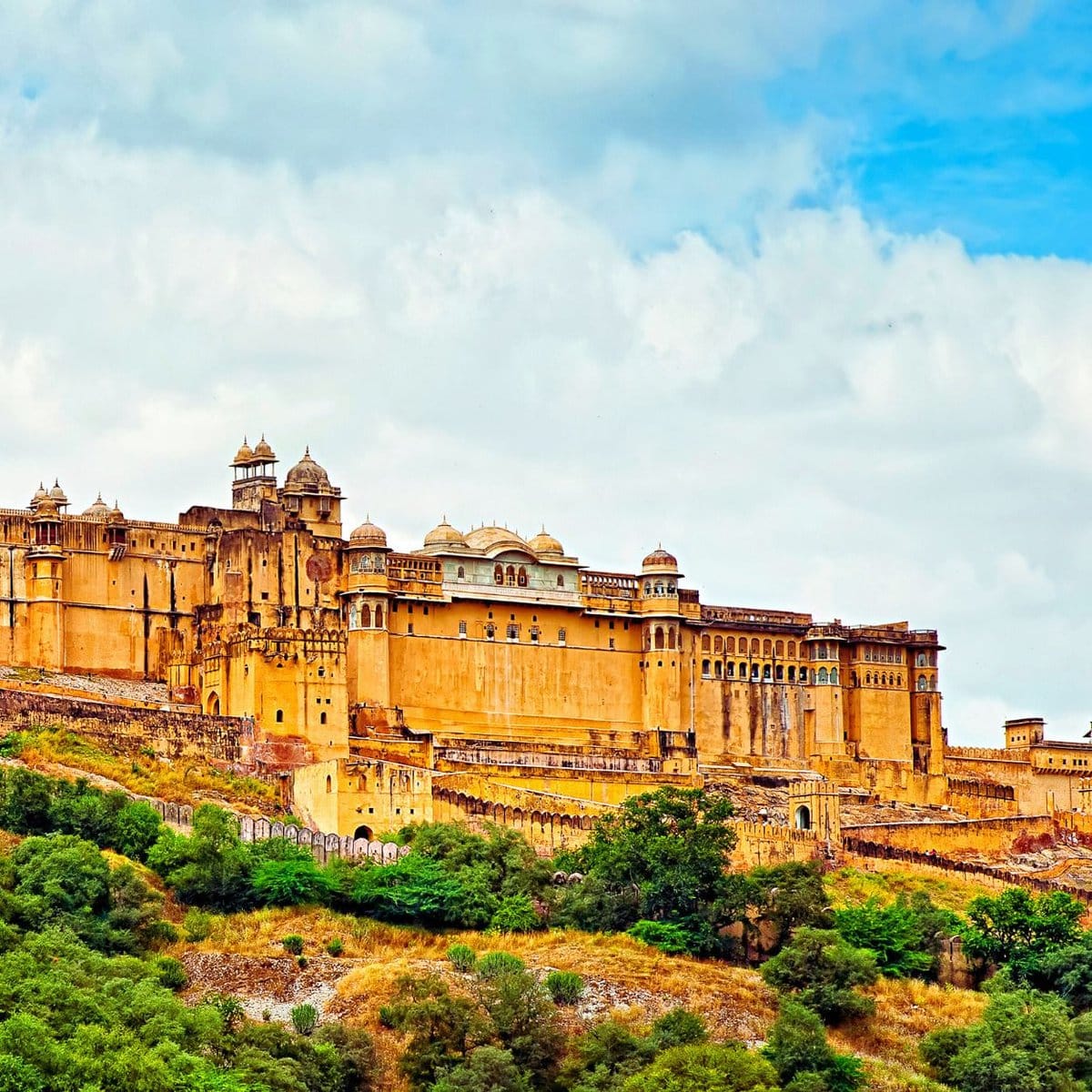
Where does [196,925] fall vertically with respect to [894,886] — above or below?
below

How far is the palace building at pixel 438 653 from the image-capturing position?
81.1 m

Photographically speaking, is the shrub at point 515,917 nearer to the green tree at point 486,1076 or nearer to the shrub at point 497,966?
the shrub at point 497,966

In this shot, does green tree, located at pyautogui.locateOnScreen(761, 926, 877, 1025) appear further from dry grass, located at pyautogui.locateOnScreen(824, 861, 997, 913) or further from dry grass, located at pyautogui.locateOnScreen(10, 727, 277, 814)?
dry grass, located at pyautogui.locateOnScreen(10, 727, 277, 814)

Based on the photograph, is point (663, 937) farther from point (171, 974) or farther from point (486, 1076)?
point (171, 974)

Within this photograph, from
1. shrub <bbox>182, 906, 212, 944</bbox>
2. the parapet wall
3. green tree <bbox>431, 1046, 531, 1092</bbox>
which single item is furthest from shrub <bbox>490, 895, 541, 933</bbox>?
the parapet wall

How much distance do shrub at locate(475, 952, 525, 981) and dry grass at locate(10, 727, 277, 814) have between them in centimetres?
1177

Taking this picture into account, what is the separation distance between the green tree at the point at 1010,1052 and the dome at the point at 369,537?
2840 cm

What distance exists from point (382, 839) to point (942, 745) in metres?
28.0

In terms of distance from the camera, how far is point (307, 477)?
3538 inches

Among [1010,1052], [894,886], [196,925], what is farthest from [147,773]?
[1010,1052]

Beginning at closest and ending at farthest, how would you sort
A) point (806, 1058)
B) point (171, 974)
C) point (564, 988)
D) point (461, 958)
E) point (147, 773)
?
point (806, 1058) < point (171, 974) < point (564, 988) < point (461, 958) < point (147, 773)

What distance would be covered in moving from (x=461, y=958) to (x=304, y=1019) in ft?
18.3

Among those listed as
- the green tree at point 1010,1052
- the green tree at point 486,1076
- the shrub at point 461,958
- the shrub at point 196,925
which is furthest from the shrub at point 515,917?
the green tree at point 1010,1052

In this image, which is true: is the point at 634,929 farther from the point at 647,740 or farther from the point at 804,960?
the point at 647,740
